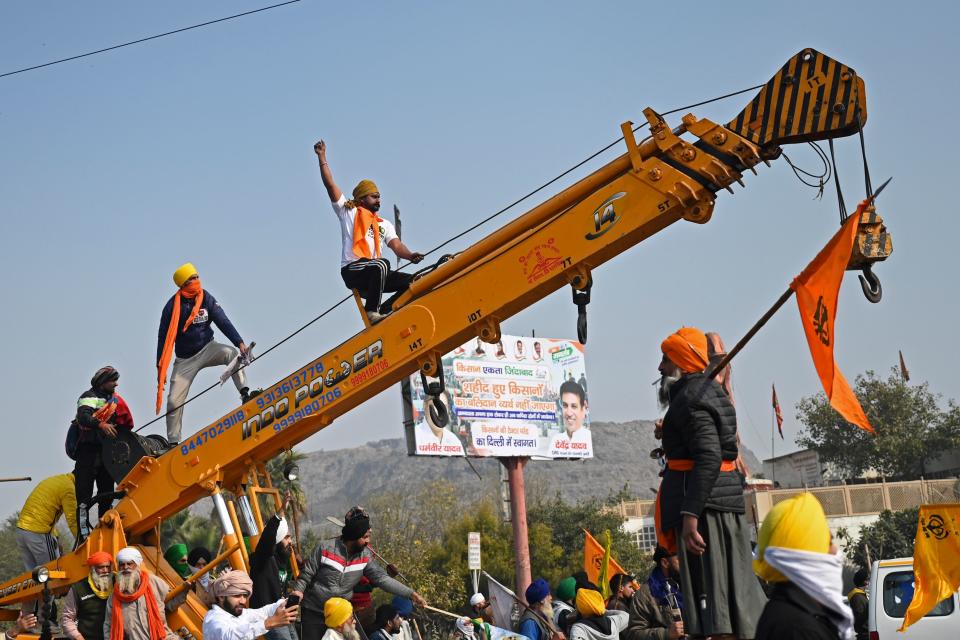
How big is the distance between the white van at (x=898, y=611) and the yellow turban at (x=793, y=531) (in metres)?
10.8

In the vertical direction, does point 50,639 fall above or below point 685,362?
below

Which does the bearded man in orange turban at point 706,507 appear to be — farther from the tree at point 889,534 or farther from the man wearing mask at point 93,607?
the tree at point 889,534

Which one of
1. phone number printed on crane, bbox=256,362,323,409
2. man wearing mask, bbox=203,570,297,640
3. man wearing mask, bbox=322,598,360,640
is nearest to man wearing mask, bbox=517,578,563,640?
man wearing mask, bbox=322,598,360,640

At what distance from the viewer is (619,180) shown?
27.7ft

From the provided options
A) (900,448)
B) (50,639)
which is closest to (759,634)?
(50,639)

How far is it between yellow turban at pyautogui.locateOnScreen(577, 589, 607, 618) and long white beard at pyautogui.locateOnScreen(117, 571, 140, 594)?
3356mm

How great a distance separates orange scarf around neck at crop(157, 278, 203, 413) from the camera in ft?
35.5

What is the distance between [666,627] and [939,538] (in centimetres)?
531

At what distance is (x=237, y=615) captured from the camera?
7109 mm

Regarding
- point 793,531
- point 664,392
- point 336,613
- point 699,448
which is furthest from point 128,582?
point 793,531

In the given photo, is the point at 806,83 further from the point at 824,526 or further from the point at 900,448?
the point at 900,448

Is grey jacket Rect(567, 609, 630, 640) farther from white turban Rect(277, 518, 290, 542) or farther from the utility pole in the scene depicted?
the utility pole

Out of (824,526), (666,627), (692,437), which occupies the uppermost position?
(692,437)

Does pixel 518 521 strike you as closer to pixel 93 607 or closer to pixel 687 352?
pixel 93 607
